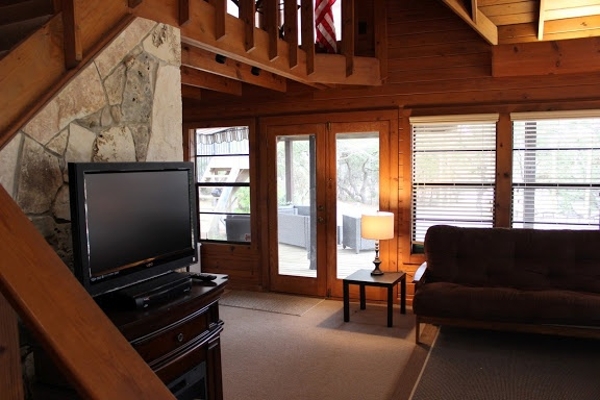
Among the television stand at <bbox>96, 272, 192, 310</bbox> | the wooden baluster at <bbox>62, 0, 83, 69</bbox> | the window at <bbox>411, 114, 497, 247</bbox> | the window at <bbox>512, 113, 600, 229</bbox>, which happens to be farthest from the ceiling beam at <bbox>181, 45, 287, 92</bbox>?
the window at <bbox>512, 113, 600, 229</bbox>

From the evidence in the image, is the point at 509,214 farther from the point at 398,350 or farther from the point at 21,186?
the point at 21,186

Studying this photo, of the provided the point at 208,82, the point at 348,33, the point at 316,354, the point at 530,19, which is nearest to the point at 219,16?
the point at 348,33

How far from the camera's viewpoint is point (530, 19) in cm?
465

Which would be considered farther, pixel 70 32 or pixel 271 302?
pixel 271 302

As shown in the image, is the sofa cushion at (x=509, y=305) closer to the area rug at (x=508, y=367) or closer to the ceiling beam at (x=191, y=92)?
the area rug at (x=508, y=367)

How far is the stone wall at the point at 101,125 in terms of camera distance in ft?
6.43

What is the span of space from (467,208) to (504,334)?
128 cm

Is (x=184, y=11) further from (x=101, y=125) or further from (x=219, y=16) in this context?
(x=101, y=125)

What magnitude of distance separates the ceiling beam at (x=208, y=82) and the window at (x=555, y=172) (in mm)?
2941

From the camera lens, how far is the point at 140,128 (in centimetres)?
259

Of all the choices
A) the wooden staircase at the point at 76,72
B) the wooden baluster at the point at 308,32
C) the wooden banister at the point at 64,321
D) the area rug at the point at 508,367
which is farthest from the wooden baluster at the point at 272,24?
the wooden banister at the point at 64,321

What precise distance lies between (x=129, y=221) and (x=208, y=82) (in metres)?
3.21

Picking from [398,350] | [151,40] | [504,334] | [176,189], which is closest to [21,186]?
[176,189]

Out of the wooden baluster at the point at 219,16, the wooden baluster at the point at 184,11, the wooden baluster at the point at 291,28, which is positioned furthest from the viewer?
the wooden baluster at the point at 291,28
